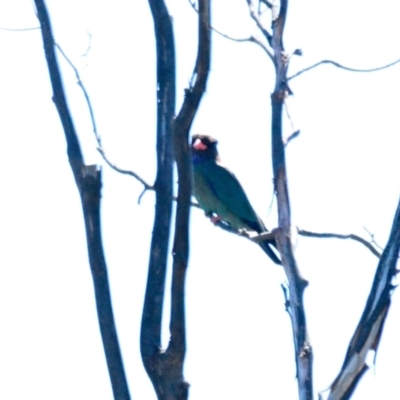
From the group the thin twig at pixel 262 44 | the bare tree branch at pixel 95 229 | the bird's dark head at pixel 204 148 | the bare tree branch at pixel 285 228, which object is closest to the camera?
the bare tree branch at pixel 95 229

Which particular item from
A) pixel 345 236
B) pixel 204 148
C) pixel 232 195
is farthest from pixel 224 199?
pixel 345 236

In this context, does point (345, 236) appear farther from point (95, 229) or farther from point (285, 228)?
point (95, 229)

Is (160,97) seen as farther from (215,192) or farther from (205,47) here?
(215,192)

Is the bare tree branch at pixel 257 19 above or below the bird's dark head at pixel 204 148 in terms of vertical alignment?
below

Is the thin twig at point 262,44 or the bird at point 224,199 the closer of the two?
the thin twig at point 262,44

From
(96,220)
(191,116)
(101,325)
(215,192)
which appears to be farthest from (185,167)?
(215,192)

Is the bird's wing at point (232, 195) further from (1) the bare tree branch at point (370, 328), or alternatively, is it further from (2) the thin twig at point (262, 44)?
(1) the bare tree branch at point (370, 328)

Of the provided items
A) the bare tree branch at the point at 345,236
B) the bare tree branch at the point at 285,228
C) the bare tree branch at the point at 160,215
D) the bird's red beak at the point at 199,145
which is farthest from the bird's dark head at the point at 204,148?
the bare tree branch at the point at 160,215
